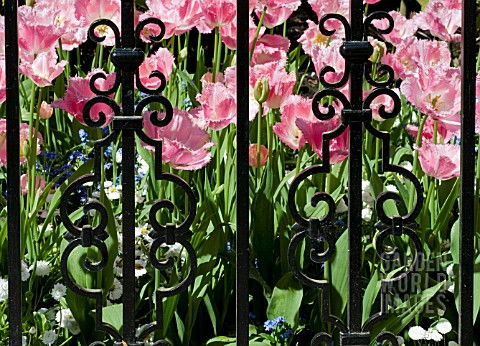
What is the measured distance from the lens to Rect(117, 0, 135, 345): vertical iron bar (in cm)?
129

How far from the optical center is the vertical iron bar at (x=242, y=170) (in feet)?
4.27

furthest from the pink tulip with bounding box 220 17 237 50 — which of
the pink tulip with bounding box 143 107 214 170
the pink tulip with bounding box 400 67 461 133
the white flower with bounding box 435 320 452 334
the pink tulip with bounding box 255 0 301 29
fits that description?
the white flower with bounding box 435 320 452 334

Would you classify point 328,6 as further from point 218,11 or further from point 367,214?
point 367,214

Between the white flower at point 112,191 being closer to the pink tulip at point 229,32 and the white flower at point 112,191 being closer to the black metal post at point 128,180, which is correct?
the pink tulip at point 229,32

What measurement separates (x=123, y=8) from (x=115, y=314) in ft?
2.22

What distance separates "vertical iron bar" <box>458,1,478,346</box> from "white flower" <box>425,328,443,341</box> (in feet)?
1.25

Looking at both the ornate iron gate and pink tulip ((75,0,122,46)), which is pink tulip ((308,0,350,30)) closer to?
pink tulip ((75,0,122,46))

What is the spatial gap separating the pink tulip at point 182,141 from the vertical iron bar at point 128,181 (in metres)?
0.36

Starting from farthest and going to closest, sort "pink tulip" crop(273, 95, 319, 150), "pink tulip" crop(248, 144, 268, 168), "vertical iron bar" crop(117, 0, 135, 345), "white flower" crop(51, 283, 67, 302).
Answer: "pink tulip" crop(248, 144, 268, 168) → "white flower" crop(51, 283, 67, 302) → "pink tulip" crop(273, 95, 319, 150) → "vertical iron bar" crop(117, 0, 135, 345)

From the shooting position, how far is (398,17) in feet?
7.55

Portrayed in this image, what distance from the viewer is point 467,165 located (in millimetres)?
1343

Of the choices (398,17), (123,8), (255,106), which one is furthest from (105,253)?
(398,17)

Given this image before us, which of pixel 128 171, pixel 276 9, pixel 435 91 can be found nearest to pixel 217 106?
pixel 276 9

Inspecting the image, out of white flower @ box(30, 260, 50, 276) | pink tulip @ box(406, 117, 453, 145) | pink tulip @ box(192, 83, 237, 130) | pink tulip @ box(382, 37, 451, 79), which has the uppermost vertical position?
→ pink tulip @ box(382, 37, 451, 79)
